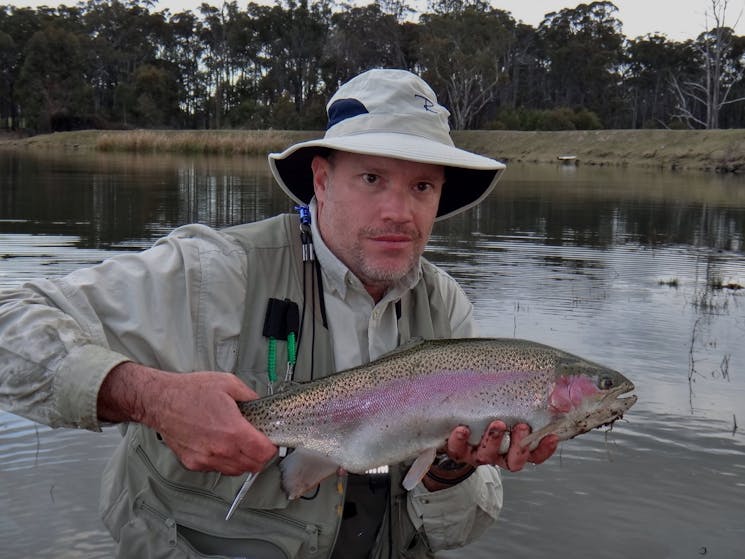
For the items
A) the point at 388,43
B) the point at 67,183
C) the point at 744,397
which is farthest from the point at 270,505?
the point at 388,43

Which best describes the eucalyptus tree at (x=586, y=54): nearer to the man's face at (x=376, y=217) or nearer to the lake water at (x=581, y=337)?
the lake water at (x=581, y=337)

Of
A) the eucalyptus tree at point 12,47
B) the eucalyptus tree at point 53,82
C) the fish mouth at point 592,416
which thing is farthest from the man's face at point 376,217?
the eucalyptus tree at point 12,47

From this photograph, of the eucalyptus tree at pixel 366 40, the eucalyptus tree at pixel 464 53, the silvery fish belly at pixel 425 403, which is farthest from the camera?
the eucalyptus tree at pixel 366 40

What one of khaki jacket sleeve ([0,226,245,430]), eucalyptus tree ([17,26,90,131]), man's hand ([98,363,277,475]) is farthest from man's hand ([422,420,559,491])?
eucalyptus tree ([17,26,90,131])

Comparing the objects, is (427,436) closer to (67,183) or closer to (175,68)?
(67,183)

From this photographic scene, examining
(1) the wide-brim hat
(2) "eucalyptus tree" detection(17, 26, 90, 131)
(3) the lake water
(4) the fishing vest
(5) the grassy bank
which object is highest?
(2) "eucalyptus tree" detection(17, 26, 90, 131)

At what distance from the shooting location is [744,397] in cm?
781

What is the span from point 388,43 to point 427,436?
76.9 metres

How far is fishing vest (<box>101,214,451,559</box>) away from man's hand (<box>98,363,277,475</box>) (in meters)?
0.41

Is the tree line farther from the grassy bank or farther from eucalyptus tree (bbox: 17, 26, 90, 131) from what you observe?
the grassy bank

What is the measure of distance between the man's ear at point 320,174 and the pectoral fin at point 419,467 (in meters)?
1.19

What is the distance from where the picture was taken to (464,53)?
232 feet

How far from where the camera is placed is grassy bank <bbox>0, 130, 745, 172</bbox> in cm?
5057

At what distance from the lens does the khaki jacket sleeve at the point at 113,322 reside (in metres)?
2.74
